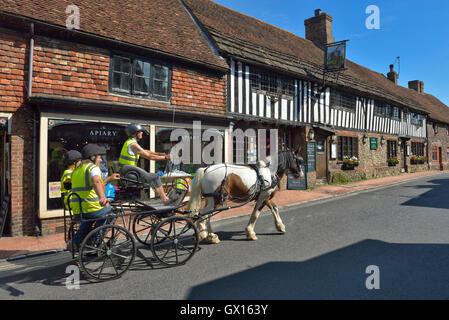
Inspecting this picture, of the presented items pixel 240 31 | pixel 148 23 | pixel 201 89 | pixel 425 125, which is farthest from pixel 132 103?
pixel 425 125

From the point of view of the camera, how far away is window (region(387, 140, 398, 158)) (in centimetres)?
2175

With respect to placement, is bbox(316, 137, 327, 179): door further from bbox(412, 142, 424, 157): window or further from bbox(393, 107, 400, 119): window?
bbox(412, 142, 424, 157): window

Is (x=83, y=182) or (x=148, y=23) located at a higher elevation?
(x=148, y=23)

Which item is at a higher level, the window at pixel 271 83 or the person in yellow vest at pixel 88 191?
the window at pixel 271 83

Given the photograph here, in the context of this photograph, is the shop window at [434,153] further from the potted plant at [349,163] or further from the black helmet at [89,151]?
the black helmet at [89,151]

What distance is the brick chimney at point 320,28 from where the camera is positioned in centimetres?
2041

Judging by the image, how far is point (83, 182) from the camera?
12.9 feet

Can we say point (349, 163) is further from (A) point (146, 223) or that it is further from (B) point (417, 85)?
(B) point (417, 85)

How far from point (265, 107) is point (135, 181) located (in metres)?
9.08

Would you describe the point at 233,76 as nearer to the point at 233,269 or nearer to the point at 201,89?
the point at 201,89

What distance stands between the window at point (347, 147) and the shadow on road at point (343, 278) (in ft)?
41.3

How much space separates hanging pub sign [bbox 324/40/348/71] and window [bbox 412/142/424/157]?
1636 centimetres

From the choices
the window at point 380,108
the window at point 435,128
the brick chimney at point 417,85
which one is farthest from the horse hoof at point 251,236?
the brick chimney at point 417,85
